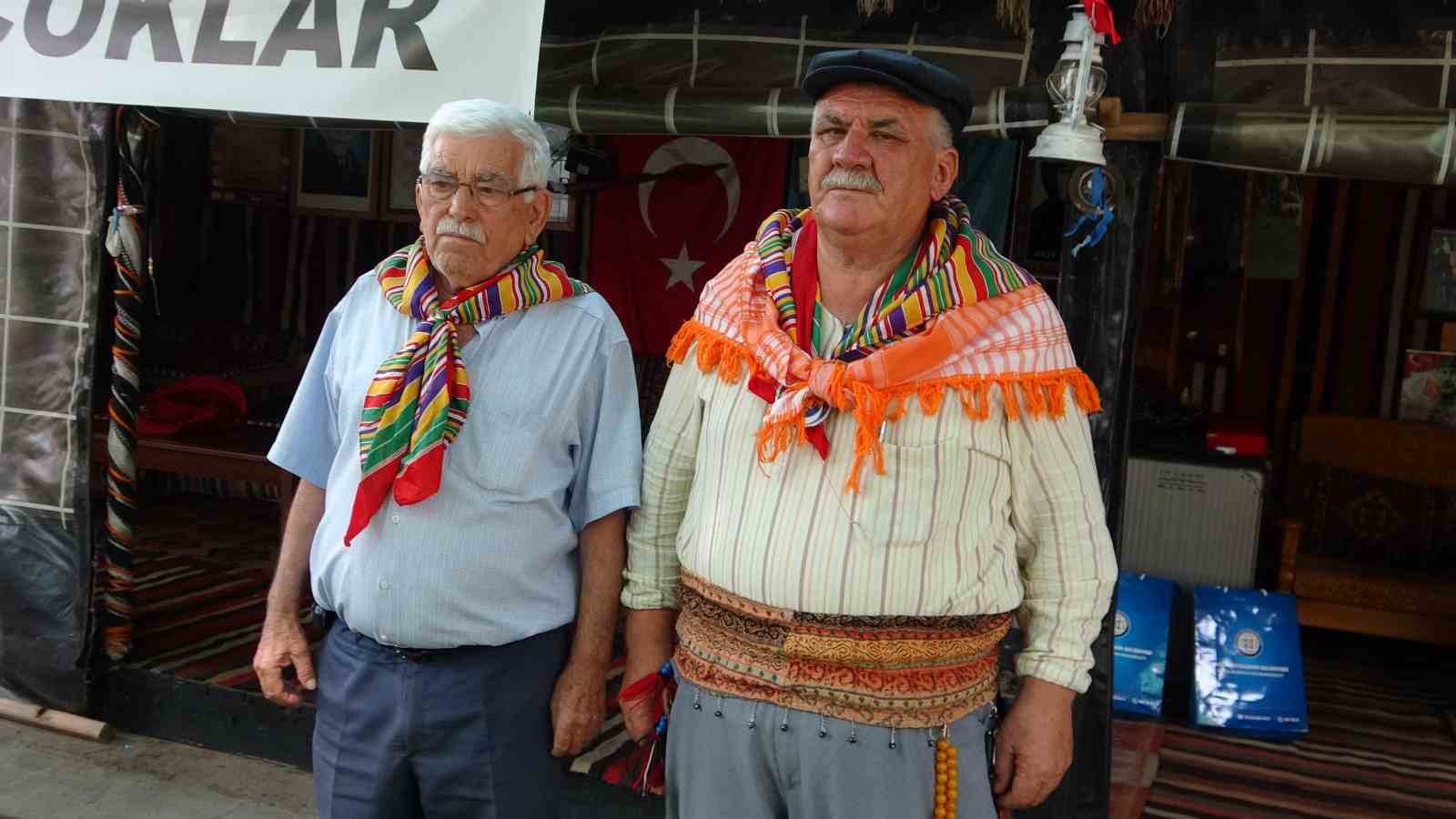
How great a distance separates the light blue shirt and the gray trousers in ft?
1.30

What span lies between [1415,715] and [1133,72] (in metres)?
3.43

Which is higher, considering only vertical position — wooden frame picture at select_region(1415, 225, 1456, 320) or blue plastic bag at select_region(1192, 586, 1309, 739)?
wooden frame picture at select_region(1415, 225, 1456, 320)

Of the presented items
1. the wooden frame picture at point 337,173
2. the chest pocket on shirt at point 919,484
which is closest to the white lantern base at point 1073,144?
the chest pocket on shirt at point 919,484

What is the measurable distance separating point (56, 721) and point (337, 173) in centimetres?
379

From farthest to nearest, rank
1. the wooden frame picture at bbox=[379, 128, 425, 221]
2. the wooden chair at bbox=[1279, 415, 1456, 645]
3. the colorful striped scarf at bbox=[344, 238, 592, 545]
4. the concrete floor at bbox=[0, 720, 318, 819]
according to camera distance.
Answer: the wooden frame picture at bbox=[379, 128, 425, 221] → the wooden chair at bbox=[1279, 415, 1456, 645] → the concrete floor at bbox=[0, 720, 318, 819] → the colorful striped scarf at bbox=[344, 238, 592, 545]

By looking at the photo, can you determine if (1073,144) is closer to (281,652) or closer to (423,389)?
(423,389)

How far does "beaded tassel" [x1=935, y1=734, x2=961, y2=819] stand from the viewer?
2.10 m

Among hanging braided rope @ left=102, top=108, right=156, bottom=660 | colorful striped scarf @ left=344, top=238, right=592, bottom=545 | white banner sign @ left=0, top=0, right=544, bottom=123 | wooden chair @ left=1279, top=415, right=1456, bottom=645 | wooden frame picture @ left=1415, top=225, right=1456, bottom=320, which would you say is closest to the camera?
colorful striped scarf @ left=344, top=238, right=592, bottom=545

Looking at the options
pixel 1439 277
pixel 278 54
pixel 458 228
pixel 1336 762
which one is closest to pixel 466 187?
pixel 458 228

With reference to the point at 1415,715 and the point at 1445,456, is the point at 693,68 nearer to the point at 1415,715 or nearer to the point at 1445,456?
the point at 1415,715

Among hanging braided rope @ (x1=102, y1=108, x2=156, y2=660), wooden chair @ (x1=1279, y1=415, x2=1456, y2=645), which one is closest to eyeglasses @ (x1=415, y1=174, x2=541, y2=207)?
hanging braided rope @ (x1=102, y1=108, x2=156, y2=660)

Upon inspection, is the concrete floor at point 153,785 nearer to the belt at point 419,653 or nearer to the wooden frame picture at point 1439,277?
the belt at point 419,653

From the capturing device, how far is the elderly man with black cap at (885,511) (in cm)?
208

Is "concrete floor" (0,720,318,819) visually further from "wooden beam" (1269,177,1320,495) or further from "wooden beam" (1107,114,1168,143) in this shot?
"wooden beam" (1269,177,1320,495)
